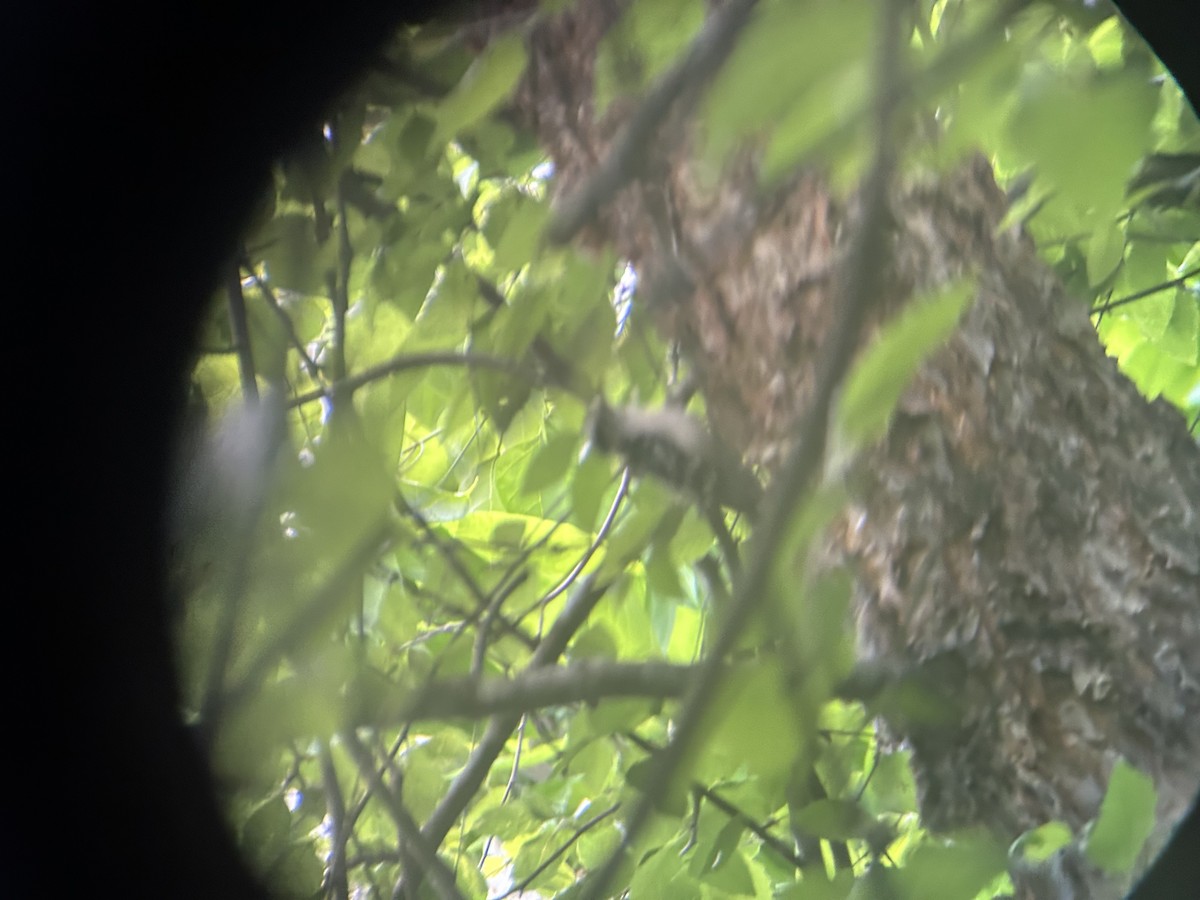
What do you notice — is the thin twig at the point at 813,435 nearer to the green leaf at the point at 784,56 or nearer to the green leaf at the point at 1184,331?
the green leaf at the point at 784,56

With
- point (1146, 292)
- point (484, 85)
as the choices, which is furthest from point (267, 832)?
point (1146, 292)

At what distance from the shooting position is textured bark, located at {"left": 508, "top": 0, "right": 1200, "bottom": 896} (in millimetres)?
242

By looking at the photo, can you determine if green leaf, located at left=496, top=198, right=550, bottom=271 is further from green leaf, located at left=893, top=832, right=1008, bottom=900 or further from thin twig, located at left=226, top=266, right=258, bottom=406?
green leaf, located at left=893, top=832, right=1008, bottom=900

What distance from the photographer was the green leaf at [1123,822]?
0.75ft

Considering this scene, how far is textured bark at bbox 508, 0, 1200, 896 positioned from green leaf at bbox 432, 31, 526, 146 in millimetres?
40

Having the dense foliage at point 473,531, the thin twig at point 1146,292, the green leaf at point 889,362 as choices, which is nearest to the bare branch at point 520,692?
the dense foliage at point 473,531

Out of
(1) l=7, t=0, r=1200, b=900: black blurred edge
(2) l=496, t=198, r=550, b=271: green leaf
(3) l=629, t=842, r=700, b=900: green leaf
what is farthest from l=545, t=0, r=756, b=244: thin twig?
(3) l=629, t=842, r=700, b=900: green leaf

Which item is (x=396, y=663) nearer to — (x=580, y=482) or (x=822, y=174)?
(x=580, y=482)

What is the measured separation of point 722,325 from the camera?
0.95ft

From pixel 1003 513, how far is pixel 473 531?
0.17m

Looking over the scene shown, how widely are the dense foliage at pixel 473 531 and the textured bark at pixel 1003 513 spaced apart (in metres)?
0.01

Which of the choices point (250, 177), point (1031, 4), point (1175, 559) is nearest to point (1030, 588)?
point (1175, 559)

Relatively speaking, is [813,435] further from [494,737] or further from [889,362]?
[494,737]

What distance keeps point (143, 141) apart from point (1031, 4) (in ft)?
0.88
